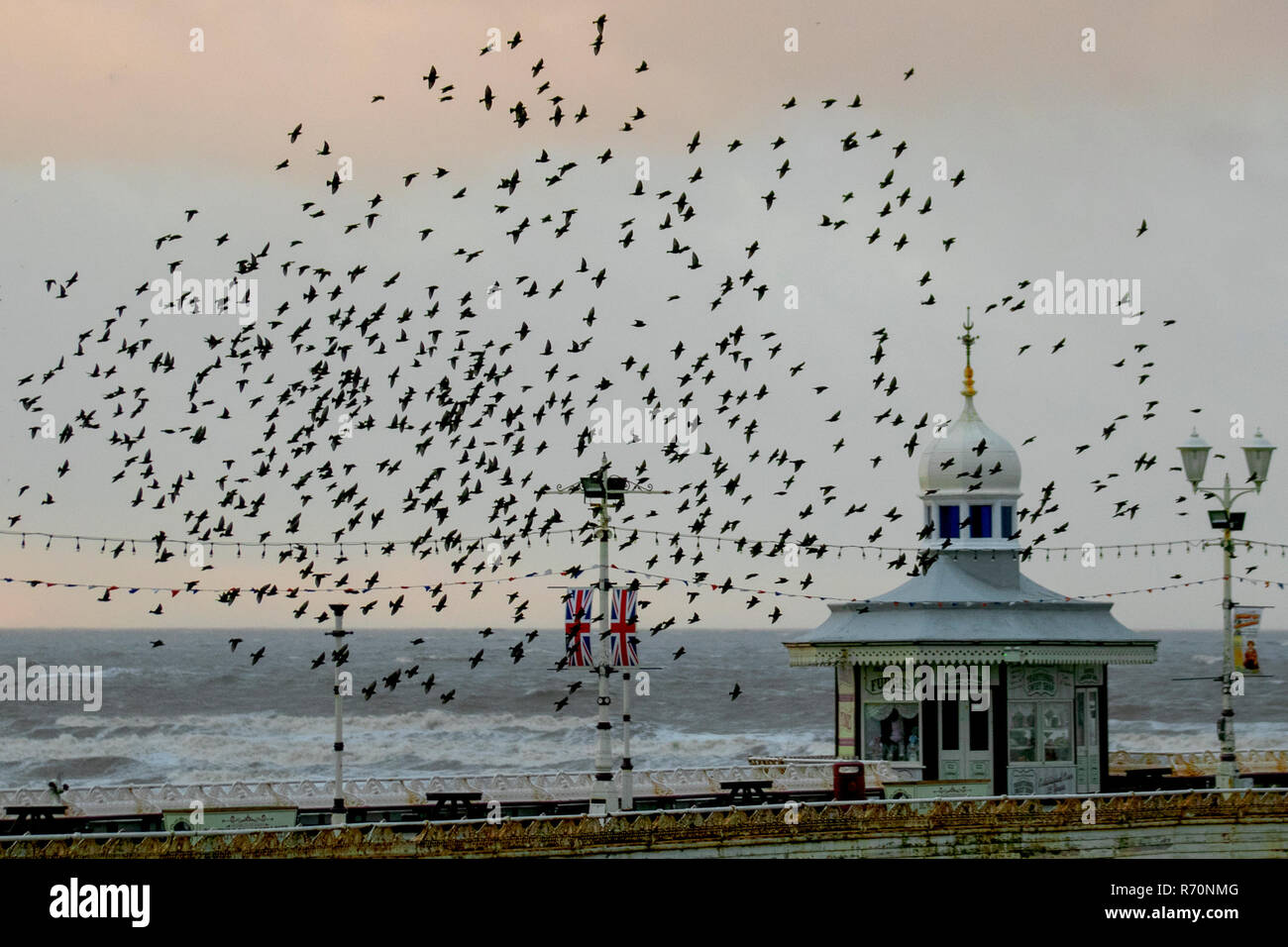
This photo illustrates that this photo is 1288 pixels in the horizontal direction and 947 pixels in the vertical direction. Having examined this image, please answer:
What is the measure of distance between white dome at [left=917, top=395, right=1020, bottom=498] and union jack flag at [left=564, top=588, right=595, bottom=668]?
1280 centimetres

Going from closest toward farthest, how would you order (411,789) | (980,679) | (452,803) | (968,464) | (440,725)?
(452,803) < (411,789) < (980,679) < (968,464) < (440,725)

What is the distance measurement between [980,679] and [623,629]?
10.2 m

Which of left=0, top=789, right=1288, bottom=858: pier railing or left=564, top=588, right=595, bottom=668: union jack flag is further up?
left=564, top=588, right=595, bottom=668: union jack flag

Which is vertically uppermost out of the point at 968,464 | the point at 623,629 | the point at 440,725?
the point at 968,464

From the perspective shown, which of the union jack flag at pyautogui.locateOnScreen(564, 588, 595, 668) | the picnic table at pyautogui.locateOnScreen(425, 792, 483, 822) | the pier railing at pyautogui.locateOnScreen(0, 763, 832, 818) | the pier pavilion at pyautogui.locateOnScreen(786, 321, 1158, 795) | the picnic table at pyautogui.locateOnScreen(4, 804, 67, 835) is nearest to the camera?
the picnic table at pyautogui.locateOnScreen(4, 804, 67, 835)

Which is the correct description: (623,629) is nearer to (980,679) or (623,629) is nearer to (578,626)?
(578,626)

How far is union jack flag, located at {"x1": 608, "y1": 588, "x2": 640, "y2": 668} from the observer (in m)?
36.8

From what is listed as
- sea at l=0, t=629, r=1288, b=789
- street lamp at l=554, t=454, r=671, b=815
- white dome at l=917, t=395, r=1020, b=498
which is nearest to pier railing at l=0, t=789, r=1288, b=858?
street lamp at l=554, t=454, r=671, b=815

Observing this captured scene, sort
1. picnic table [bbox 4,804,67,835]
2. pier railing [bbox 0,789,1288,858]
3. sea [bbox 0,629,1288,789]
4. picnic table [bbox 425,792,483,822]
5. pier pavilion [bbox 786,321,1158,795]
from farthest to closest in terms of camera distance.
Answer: sea [bbox 0,629,1288,789]
pier pavilion [bbox 786,321,1158,795]
picnic table [bbox 425,792,483,822]
picnic table [bbox 4,804,67,835]
pier railing [bbox 0,789,1288,858]

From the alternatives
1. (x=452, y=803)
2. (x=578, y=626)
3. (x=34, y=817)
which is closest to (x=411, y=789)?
(x=452, y=803)

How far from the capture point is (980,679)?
144ft

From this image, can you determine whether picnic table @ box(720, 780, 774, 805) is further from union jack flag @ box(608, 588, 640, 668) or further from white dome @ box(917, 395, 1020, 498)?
white dome @ box(917, 395, 1020, 498)
